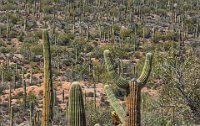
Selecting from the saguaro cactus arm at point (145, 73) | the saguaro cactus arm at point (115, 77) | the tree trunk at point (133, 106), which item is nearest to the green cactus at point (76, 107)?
the tree trunk at point (133, 106)

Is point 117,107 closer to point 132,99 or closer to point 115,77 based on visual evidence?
point 115,77

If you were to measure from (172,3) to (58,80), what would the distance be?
91.0ft

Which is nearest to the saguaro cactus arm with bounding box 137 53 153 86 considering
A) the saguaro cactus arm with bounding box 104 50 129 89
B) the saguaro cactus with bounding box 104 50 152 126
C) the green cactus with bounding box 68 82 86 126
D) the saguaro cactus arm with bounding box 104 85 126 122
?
the saguaro cactus with bounding box 104 50 152 126

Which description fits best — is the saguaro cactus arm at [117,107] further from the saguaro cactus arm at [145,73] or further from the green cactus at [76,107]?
the green cactus at [76,107]

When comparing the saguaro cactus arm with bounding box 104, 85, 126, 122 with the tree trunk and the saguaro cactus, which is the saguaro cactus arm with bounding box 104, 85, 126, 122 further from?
the tree trunk

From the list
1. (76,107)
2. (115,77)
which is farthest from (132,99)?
(76,107)

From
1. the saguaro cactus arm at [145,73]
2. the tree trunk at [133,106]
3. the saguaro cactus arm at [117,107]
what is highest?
the saguaro cactus arm at [145,73]

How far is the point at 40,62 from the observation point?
157 ft

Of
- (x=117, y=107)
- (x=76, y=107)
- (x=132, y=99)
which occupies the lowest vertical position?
(x=117, y=107)

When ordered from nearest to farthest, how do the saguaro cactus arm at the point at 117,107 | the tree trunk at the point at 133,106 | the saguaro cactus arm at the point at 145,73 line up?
the tree trunk at the point at 133,106
the saguaro cactus arm at the point at 145,73
the saguaro cactus arm at the point at 117,107

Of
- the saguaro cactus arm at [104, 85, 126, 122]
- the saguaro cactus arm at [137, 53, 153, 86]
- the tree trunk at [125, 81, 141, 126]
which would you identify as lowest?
the saguaro cactus arm at [104, 85, 126, 122]

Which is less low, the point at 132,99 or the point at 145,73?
the point at 145,73

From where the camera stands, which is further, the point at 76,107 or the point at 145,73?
the point at 145,73

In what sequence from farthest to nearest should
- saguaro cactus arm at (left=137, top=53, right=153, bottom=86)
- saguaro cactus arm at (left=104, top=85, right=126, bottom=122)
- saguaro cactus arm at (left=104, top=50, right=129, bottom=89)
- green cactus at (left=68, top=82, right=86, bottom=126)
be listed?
1. saguaro cactus arm at (left=104, top=85, right=126, bottom=122)
2. saguaro cactus arm at (left=137, top=53, right=153, bottom=86)
3. saguaro cactus arm at (left=104, top=50, right=129, bottom=89)
4. green cactus at (left=68, top=82, right=86, bottom=126)
